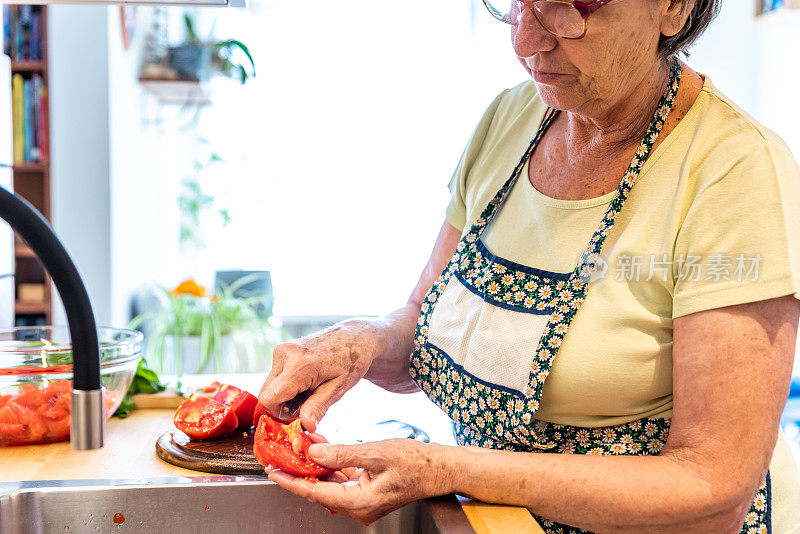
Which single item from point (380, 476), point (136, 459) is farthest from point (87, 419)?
point (380, 476)

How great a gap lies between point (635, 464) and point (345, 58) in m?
3.92

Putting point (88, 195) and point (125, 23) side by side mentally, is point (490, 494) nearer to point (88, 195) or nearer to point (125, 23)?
point (88, 195)

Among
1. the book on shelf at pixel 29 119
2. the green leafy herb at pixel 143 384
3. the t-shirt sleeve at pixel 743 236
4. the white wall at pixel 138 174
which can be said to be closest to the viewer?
the t-shirt sleeve at pixel 743 236

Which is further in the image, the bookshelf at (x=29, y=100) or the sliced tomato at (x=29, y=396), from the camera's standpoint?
the bookshelf at (x=29, y=100)

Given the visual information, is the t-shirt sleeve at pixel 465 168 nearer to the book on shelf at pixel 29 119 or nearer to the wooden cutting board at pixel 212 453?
the wooden cutting board at pixel 212 453

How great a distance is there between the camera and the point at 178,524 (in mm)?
942

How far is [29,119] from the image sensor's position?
325cm

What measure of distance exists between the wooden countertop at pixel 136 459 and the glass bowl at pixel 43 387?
0.02m

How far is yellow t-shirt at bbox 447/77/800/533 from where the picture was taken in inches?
29.9

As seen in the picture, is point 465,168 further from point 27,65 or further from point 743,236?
point 27,65

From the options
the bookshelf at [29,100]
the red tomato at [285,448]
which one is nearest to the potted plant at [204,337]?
the bookshelf at [29,100]

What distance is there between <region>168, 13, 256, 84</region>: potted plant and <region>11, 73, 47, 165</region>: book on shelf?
58cm

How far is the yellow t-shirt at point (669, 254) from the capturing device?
0.76 metres

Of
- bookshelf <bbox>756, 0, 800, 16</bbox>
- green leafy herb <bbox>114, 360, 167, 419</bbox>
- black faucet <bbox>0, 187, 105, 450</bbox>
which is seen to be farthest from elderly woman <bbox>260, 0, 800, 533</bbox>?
bookshelf <bbox>756, 0, 800, 16</bbox>
